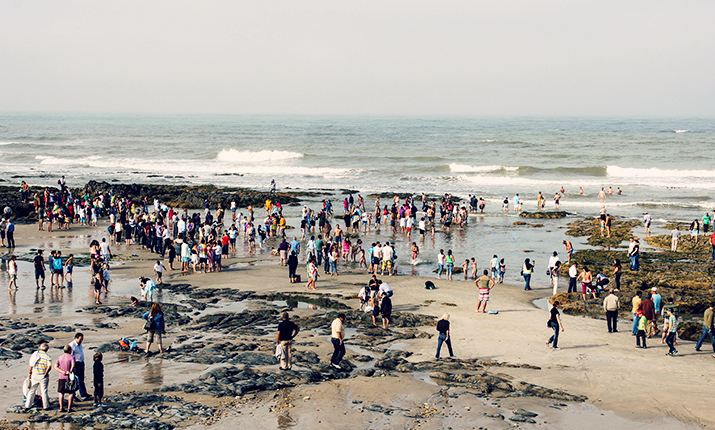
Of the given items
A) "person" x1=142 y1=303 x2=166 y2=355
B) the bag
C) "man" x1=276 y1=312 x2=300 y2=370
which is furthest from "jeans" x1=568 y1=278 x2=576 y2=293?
the bag

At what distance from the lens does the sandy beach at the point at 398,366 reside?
9711mm

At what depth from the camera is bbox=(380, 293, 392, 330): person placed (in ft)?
47.3

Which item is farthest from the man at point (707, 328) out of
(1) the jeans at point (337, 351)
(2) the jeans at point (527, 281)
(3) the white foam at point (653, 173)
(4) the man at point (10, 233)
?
(3) the white foam at point (653, 173)

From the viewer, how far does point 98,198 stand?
32.8 metres

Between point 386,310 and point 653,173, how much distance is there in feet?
172

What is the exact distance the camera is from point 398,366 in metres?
12.0

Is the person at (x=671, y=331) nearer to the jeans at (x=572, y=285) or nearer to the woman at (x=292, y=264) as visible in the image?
the jeans at (x=572, y=285)

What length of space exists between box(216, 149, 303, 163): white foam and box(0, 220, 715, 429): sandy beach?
5999 centimetres

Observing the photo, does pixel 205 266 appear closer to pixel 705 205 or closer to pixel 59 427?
pixel 59 427

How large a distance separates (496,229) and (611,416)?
21849 millimetres

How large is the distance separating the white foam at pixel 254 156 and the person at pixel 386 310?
63259 millimetres

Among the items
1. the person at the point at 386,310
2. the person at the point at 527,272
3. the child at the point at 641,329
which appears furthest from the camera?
the person at the point at 527,272

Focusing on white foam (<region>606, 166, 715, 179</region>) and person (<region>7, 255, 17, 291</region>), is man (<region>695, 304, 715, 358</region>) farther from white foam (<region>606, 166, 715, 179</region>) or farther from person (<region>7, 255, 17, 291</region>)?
white foam (<region>606, 166, 715, 179</region>)

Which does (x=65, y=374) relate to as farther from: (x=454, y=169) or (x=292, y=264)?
(x=454, y=169)
